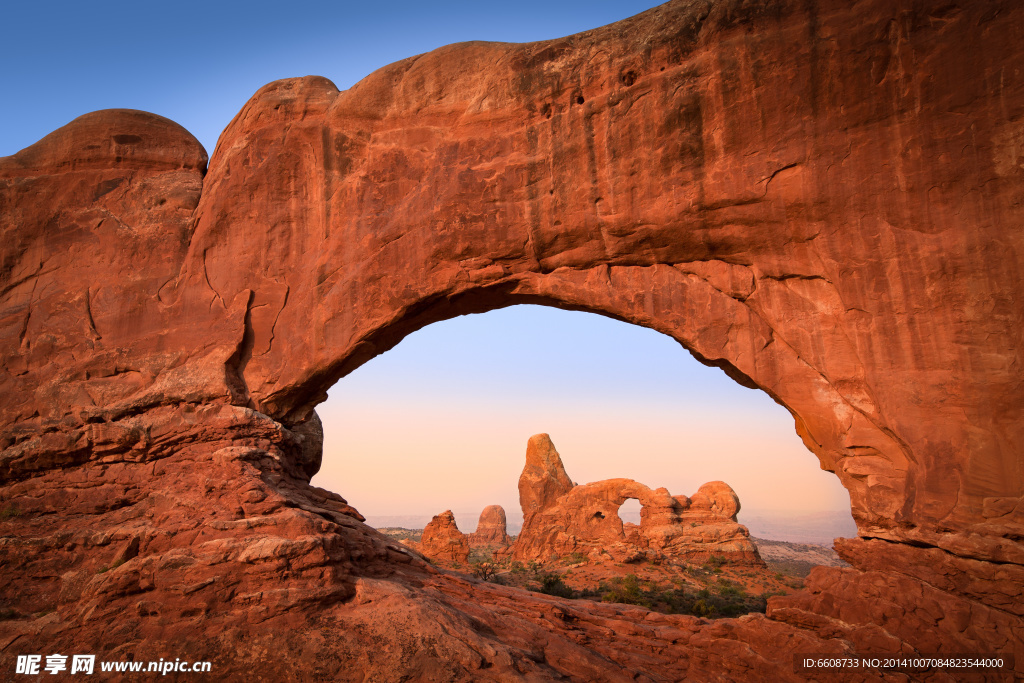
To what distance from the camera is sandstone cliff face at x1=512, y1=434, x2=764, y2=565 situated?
1407 inches

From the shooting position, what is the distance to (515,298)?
1188 cm

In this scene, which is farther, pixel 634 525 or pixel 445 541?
pixel 634 525

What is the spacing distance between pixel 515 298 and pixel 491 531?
5001 cm

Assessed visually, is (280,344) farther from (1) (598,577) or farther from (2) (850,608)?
(1) (598,577)

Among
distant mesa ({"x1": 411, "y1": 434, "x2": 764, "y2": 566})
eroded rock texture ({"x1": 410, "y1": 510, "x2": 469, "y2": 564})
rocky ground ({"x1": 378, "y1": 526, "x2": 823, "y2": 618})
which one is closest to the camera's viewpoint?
rocky ground ({"x1": 378, "y1": 526, "x2": 823, "y2": 618})

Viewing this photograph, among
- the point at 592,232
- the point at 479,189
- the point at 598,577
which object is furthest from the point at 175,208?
the point at 598,577

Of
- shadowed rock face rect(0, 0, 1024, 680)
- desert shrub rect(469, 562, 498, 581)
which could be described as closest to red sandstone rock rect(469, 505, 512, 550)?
desert shrub rect(469, 562, 498, 581)

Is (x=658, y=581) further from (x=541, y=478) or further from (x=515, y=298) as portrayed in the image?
(x=515, y=298)

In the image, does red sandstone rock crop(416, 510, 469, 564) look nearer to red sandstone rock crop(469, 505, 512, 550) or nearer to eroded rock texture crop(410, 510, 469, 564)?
eroded rock texture crop(410, 510, 469, 564)

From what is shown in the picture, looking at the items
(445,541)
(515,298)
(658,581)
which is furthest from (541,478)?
(515,298)

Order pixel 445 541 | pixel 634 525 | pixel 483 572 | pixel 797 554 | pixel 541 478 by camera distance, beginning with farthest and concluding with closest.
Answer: pixel 797 554 < pixel 541 478 < pixel 634 525 < pixel 445 541 < pixel 483 572

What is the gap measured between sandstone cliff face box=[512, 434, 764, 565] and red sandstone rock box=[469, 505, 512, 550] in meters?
17.8

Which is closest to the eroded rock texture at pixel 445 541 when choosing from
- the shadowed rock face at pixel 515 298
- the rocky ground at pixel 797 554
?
the shadowed rock face at pixel 515 298

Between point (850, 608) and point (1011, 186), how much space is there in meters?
6.06
